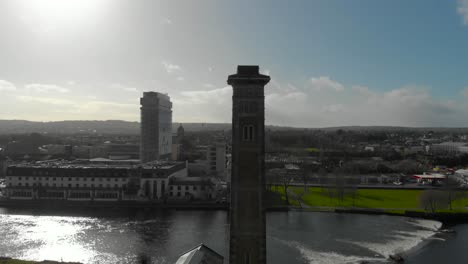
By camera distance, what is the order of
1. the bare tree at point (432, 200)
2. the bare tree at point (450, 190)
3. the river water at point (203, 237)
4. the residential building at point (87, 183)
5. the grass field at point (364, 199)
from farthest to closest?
the residential building at point (87, 183), the grass field at point (364, 199), the bare tree at point (450, 190), the bare tree at point (432, 200), the river water at point (203, 237)

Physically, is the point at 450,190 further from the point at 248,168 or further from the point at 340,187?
the point at 248,168

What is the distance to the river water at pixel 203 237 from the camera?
64.3 ft

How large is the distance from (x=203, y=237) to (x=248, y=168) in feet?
39.6

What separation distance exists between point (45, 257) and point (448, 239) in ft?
74.2

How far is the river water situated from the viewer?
64.3 ft

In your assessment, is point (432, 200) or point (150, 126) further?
point (150, 126)

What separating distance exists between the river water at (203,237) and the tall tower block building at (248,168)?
748cm

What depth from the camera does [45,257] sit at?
19.3 meters

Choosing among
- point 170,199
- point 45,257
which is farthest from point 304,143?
point 45,257

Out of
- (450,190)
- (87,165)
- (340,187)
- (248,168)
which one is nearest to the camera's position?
(248,168)

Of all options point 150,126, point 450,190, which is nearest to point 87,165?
point 150,126

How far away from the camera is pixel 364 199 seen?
34594 millimetres

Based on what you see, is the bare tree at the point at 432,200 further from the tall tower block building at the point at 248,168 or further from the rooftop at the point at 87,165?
the tall tower block building at the point at 248,168

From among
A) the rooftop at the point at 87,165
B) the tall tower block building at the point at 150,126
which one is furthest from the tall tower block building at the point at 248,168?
the tall tower block building at the point at 150,126
